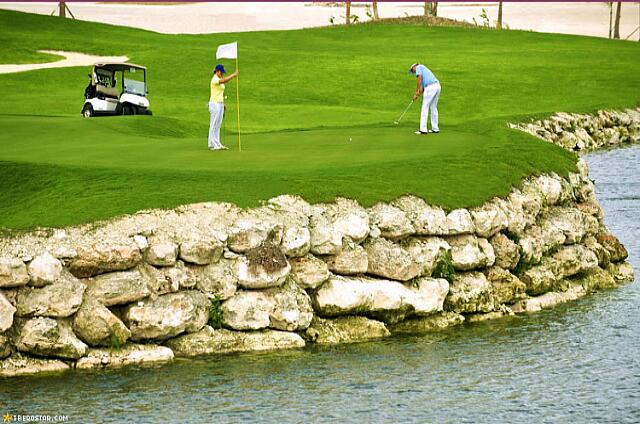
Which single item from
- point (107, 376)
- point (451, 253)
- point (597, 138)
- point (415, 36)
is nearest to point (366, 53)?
point (415, 36)

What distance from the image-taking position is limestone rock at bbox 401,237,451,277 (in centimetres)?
2123

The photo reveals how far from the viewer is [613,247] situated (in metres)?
26.4

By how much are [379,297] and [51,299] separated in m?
5.91

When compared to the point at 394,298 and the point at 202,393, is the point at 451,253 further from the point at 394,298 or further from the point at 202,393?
the point at 202,393

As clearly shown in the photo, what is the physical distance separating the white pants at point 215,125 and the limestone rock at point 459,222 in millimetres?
7543

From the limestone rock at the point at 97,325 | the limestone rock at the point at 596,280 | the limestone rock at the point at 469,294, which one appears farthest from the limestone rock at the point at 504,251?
the limestone rock at the point at 97,325

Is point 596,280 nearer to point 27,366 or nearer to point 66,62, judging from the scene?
point 27,366

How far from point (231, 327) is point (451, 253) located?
4884 millimetres

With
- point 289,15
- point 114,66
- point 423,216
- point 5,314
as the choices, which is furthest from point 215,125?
point 289,15

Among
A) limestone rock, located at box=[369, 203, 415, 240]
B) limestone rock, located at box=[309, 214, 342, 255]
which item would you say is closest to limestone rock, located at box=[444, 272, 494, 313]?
limestone rock, located at box=[369, 203, 415, 240]

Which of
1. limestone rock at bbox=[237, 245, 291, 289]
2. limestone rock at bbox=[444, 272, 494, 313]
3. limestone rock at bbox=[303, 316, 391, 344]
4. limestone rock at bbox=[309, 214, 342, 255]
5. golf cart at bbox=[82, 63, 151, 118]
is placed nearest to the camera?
limestone rock at bbox=[237, 245, 291, 289]

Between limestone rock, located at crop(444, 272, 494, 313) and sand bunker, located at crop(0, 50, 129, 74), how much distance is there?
43577 mm

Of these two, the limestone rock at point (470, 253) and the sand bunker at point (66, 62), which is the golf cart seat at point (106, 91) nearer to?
the sand bunker at point (66, 62)

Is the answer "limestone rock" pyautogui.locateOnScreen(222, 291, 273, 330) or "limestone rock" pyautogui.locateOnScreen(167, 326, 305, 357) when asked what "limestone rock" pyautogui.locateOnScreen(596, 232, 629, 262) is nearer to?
"limestone rock" pyautogui.locateOnScreen(167, 326, 305, 357)
